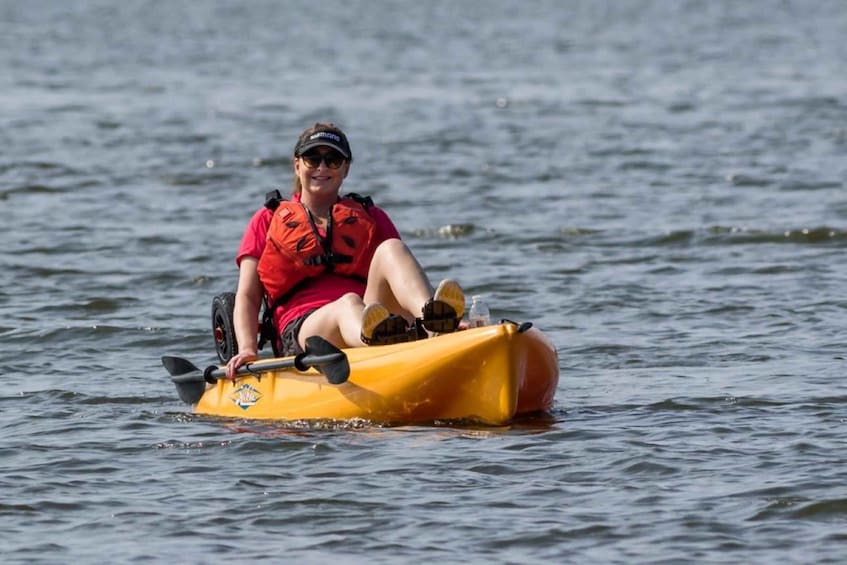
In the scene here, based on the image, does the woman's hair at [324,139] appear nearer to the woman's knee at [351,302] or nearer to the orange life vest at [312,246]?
the orange life vest at [312,246]

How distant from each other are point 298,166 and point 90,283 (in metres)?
4.69

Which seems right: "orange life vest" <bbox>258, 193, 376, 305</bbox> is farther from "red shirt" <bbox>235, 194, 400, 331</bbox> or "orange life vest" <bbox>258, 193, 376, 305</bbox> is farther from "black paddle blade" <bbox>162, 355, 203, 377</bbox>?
"black paddle blade" <bbox>162, 355, 203, 377</bbox>

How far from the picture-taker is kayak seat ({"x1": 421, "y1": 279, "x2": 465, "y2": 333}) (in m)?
7.61

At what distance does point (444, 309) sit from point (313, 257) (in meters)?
1.06

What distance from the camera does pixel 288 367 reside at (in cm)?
813

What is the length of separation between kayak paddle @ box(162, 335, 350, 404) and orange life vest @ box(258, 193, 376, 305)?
1.73 ft

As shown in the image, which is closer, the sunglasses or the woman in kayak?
the woman in kayak

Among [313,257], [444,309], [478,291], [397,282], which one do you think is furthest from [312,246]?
[478,291]

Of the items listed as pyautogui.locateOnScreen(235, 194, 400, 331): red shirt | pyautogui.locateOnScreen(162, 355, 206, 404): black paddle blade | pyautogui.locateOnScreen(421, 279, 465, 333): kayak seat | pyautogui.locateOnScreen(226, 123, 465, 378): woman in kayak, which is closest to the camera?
pyautogui.locateOnScreen(421, 279, 465, 333): kayak seat

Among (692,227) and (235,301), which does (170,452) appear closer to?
(235,301)

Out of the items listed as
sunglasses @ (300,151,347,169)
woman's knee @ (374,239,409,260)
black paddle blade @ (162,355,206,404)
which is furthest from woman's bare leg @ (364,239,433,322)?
black paddle blade @ (162,355,206,404)

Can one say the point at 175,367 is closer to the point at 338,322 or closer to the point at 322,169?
the point at 338,322

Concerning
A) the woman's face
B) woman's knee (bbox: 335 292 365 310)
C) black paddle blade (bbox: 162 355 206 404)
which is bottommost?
black paddle blade (bbox: 162 355 206 404)

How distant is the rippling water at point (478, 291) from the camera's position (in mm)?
6672
